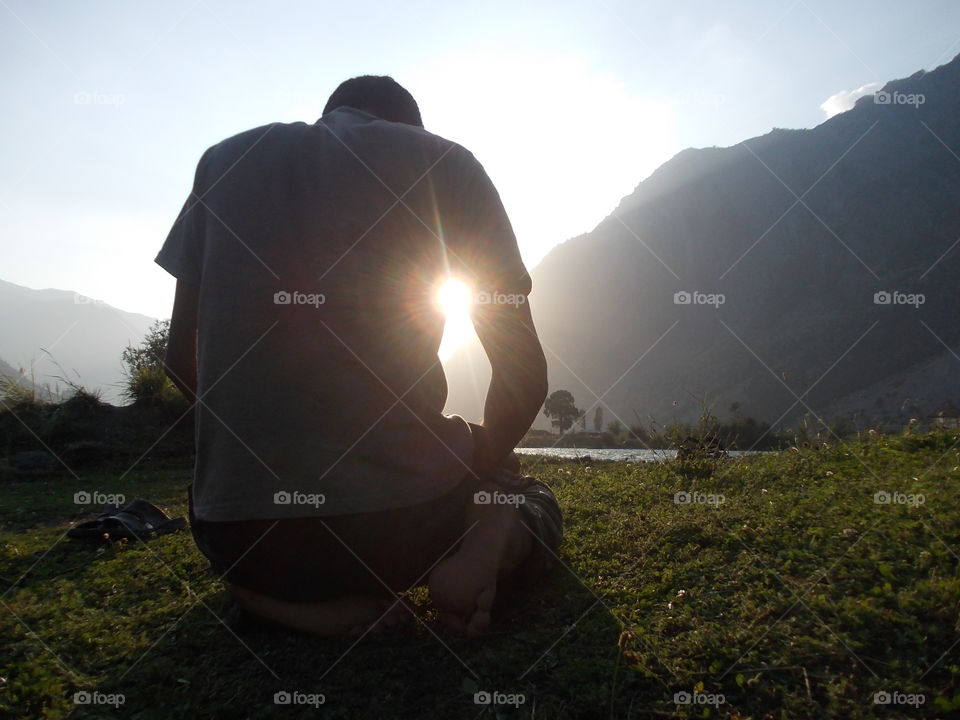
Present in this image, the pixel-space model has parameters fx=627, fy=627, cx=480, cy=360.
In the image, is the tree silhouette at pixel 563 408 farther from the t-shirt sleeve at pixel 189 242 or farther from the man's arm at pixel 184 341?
the t-shirt sleeve at pixel 189 242

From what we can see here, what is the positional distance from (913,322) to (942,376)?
49.4 ft

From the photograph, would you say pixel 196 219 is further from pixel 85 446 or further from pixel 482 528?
pixel 85 446

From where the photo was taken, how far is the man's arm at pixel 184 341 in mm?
2246

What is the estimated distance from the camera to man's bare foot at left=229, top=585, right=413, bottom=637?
6.72ft

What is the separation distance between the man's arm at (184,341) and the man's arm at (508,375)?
103cm

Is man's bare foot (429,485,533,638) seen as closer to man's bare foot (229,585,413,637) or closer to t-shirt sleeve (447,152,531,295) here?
man's bare foot (229,585,413,637)

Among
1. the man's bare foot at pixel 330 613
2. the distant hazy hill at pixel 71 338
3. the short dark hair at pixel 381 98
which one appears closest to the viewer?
the man's bare foot at pixel 330 613

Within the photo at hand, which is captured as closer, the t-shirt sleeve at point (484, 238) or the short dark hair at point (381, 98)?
the t-shirt sleeve at point (484, 238)

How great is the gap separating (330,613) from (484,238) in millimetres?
1355

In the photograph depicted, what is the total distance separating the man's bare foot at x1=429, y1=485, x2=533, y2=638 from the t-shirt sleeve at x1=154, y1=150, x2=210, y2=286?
1.28 metres

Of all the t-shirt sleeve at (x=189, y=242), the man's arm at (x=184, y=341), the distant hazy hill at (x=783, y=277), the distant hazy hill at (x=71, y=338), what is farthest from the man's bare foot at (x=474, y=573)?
the distant hazy hill at (x=783, y=277)

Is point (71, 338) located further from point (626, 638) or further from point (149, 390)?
point (626, 638)

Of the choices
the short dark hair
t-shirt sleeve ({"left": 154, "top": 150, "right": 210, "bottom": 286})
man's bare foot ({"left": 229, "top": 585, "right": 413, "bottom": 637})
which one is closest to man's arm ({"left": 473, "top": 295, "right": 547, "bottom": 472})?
man's bare foot ({"left": 229, "top": 585, "right": 413, "bottom": 637})

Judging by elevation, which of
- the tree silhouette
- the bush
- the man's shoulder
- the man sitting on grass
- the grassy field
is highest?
the tree silhouette
